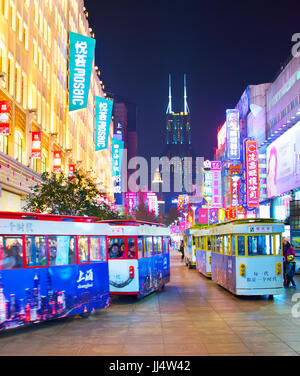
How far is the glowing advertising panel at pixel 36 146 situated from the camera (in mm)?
29812

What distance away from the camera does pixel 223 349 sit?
29.3 feet

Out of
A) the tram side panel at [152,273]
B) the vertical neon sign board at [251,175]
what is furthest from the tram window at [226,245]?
the vertical neon sign board at [251,175]

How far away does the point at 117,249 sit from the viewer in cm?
1600

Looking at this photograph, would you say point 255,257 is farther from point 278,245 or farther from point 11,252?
point 11,252

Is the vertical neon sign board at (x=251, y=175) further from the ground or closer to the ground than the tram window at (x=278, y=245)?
further from the ground

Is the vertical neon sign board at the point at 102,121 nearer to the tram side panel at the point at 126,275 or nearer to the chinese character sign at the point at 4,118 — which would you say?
the chinese character sign at the point at 4,118

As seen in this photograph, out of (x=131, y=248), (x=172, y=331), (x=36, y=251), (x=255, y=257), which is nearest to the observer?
(x=172, y=331)

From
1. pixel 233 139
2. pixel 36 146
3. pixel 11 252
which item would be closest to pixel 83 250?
pixel 11 252

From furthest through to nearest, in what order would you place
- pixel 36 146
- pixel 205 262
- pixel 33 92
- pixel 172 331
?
pixel 33 92
pixel 36 146
pixel 205 262
pixel 172 331

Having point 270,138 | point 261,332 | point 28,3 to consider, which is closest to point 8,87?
point 28,3

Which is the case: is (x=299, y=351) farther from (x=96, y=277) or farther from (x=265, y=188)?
(x=265, y=188)

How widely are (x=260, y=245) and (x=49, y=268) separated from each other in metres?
7.87

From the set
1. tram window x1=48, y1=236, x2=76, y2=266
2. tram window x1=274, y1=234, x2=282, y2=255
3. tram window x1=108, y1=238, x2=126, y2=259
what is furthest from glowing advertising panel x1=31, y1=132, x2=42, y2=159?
tram window x1=48, y1=236, x2=76, y2=266

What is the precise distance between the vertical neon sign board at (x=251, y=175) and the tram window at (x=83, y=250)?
39432 mm
